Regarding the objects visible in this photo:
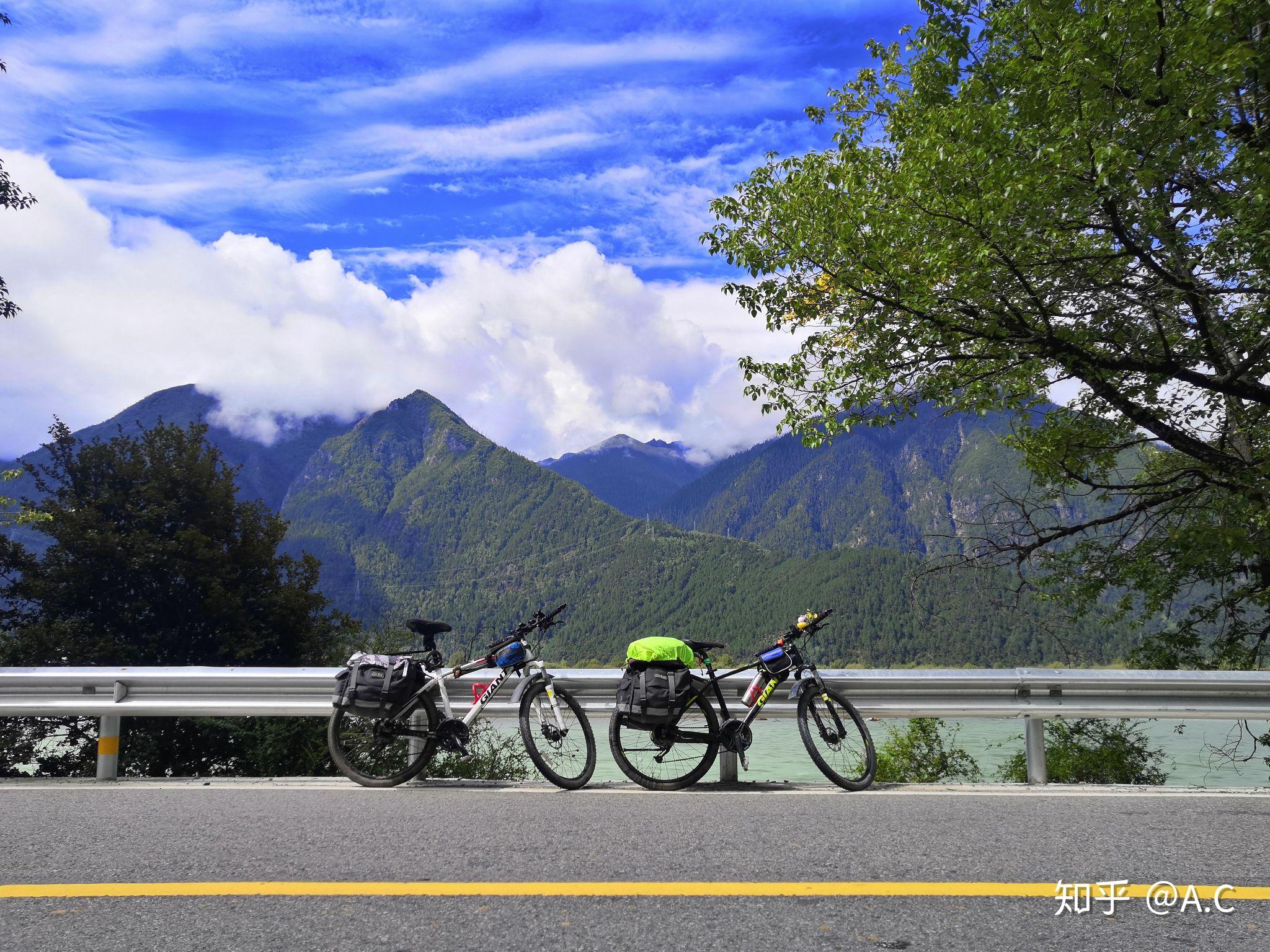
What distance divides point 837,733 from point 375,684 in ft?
10.7

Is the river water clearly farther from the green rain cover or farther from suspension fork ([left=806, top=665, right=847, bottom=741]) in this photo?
the green rain cover

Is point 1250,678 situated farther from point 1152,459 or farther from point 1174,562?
point 1152,459

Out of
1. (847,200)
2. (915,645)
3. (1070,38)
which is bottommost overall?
(915,645)

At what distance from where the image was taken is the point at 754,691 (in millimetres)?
6266

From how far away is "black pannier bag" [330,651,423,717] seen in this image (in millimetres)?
6164

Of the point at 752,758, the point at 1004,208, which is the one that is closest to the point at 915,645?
the point at 752,758

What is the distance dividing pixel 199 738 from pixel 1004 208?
11444 mm

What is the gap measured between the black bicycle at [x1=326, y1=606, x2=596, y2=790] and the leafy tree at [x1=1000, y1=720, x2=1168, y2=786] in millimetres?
5600

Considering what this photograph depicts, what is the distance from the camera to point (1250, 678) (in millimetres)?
6125

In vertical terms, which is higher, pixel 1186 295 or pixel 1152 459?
pixel 1186 295

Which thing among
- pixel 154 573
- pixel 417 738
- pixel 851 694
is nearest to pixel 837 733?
pixel 851 694

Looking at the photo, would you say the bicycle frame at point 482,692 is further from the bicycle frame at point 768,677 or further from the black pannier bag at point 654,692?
the bicycle frame at point 768,677

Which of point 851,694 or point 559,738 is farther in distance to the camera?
point 851,694

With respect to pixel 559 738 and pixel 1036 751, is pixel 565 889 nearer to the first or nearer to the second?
pixel 559 738
